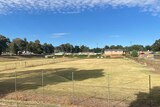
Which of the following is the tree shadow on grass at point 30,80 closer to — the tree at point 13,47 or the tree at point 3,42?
the tree at point 3,42

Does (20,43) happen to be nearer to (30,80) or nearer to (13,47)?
(13,47)

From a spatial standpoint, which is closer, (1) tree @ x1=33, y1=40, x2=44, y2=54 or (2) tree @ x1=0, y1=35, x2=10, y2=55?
(2) tree @ x1=0, y1=35, x2=10, y2=55

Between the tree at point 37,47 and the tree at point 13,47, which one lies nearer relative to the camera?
the tree at point 13,47

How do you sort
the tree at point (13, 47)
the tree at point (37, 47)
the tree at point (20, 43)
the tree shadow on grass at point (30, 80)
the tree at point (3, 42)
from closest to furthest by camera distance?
the tree shadow on grass at point (30, 80) → the tree at point (3, 42) → the tree at point (13, 47) → the tree at point (20, 43) → the tree at point (37, 47)

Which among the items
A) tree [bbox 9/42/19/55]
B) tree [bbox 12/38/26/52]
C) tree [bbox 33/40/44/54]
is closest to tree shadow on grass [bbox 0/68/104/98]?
tree [bbox 9/42/19/55]

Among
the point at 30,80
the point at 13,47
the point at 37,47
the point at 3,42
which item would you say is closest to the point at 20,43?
the point at 13,47

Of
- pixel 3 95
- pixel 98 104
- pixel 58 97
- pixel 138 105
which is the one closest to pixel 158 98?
pixel 138 105

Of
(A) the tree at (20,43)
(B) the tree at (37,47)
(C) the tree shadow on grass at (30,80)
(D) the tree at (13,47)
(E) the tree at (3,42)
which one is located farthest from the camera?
(B) the tree at (37,47)

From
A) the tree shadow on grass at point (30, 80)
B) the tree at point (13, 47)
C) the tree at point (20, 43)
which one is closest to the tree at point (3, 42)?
the tree at point (13, 47)

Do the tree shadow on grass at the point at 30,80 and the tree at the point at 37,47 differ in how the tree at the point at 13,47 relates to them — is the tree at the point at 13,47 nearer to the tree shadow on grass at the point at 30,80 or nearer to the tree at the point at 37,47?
the tree at the point at 37,47

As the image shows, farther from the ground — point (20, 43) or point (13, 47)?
point (20, 43)

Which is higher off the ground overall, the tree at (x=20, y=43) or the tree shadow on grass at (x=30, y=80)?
the tree at (x=20, y=43)

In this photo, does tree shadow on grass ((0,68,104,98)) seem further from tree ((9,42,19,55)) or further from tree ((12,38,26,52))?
tree ((12,38,26,52))

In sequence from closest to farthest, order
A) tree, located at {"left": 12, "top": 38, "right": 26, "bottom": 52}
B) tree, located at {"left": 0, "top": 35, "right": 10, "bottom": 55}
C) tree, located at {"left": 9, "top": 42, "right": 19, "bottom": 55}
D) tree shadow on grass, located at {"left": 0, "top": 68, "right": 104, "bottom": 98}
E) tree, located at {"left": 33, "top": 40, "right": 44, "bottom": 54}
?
tree shadow on grass, located at {"left": 0, "top": 68, "right": 104, "bottom": 98} → tree, located at {"left": 0, "top": 35, "right": 10, "bottom": 55} → tree, located at {"left": 9, "top": 42, "right": 19, "bottom": 55} → tree, located at {"left": 12, "top": 38, "right": 26, "bottom": 52} → tree, located at {"left": 33, "top": 40, "right": 44, "bottom": 54}
